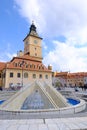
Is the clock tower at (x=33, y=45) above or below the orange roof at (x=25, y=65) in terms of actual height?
above

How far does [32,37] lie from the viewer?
2665 inches

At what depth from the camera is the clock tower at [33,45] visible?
215 feet

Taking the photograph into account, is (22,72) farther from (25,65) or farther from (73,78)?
(73,78)

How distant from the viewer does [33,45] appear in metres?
66.9

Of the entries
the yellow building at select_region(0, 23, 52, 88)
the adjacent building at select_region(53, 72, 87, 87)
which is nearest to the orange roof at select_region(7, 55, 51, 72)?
the yellow building at select_region(0, 23, 52, 88)

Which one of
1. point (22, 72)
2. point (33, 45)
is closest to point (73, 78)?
point (33, 45)

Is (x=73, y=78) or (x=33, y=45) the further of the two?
(x=73, y=78)

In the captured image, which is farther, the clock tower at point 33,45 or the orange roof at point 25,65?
the clock tower at point 33,45

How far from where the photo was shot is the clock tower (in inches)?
2583

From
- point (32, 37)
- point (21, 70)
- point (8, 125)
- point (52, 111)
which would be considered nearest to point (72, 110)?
point (52, 111)

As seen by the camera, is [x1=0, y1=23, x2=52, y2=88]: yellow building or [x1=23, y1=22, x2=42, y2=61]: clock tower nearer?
[x1=0, y1=23, x2=52, y2=88]: yellow building

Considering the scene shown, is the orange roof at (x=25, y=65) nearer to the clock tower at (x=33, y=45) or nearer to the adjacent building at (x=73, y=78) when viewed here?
the clock tower at (x=33, y=45)

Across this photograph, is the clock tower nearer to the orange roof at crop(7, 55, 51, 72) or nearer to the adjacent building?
Result: the orange roof at crop(7, 55, 51, 72)

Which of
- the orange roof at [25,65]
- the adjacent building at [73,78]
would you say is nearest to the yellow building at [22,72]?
the orange roof at [25,65]
